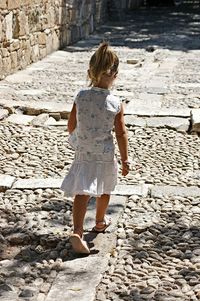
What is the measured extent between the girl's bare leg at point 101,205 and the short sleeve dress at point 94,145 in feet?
0.33

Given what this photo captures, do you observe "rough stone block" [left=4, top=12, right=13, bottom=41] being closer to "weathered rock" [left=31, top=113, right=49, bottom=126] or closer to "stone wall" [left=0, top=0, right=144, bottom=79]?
"stone wall" [left=0, top=0, right=144, bottom=79]

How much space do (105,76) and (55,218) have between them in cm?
104

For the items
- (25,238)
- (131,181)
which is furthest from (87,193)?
(131,181)

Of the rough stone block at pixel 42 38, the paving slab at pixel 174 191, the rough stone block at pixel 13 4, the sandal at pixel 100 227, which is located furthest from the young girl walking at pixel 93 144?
the rough stone block at pixel 42 38

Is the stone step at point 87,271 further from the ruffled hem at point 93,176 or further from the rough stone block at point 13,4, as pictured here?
the rough stone block at point 13,4

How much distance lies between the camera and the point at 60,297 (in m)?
2.87

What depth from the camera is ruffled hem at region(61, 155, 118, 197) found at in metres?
3.37

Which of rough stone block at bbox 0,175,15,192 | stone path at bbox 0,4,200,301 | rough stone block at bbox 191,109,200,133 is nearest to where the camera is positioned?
stone path at bbox 0,4,200,301

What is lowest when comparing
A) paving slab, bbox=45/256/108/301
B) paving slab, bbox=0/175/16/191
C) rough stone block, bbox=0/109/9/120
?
paving slab, bbox=45/256/108/301

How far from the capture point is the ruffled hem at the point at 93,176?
11.0 ft

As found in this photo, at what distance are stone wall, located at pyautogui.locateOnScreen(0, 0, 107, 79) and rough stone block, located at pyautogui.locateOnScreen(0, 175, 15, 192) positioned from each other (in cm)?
419

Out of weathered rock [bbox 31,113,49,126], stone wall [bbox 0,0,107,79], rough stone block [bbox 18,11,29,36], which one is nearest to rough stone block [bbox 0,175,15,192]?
weathered rock [bbox 31,113,49,126]

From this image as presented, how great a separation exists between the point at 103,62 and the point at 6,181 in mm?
1618

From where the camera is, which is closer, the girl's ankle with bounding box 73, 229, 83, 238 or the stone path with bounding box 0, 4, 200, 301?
the stone path with bounding box 0, 4, 200, 301
